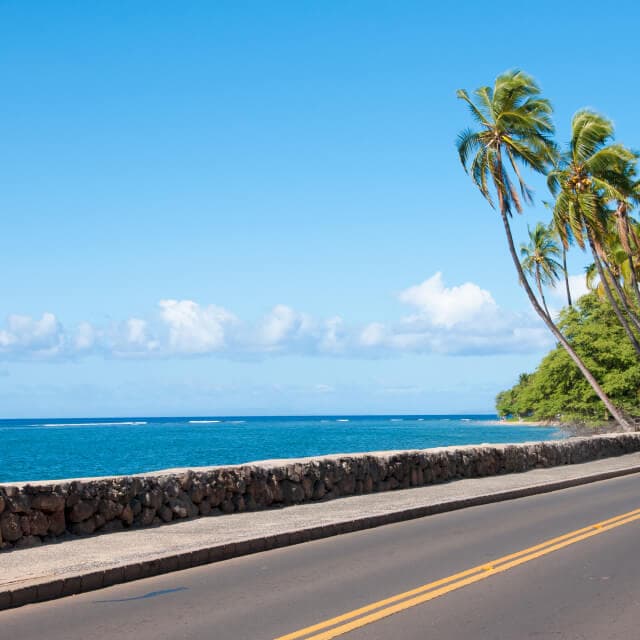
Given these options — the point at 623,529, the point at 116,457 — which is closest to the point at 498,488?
the point at 623,529

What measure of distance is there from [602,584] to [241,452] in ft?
235

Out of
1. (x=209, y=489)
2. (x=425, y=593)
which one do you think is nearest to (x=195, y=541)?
(x=209, y=489)

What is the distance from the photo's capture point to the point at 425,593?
27.2ft

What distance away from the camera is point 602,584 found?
8594 mm

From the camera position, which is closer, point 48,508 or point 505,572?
point 505,572

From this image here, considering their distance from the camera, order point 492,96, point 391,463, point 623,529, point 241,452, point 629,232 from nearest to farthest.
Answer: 1. point 623,529
2. point 391,463
3. point 492,96
4. point 629,232
5. point 241,452

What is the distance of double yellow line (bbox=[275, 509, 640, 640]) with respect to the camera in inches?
274

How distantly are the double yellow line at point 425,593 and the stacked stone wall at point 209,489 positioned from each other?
5055 mm

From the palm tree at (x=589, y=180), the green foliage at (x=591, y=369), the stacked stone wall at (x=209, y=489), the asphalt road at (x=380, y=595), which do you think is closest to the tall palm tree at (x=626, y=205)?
the palm tree at (x=589, y=180)

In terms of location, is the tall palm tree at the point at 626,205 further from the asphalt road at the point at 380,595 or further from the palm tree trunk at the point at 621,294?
the asphalt road at the point at 380,595

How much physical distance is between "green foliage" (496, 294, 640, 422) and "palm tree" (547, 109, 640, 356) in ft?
46.2

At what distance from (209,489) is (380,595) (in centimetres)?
600

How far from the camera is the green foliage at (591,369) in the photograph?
5044 cm

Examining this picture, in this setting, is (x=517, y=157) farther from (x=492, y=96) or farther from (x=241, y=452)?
(x=241, y=452)
